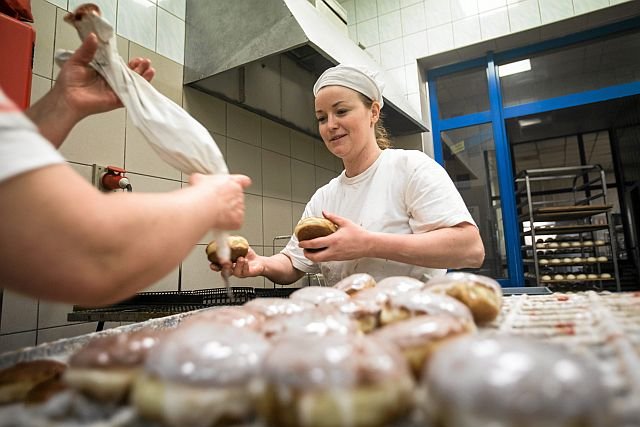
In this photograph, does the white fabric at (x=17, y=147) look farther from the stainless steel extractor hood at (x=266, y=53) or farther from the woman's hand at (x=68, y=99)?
the stainless steel extractor hood at (x=266, y=53)

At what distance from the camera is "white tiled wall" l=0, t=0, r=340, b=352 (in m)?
1.52

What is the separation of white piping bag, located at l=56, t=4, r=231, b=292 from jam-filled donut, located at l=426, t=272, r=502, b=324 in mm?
408

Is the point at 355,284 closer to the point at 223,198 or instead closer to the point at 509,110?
the point at 223,198

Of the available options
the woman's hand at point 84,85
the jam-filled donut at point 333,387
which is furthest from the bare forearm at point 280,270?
the jam-filled donut at point 333,387

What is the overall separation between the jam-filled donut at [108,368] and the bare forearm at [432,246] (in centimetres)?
79

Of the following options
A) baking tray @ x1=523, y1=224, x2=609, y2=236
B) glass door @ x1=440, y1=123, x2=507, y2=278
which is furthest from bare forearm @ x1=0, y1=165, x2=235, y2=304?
baking tray @ x1=523, y1=224, x2=609, y2=236

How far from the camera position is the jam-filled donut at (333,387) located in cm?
32

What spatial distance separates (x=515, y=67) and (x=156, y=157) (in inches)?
131

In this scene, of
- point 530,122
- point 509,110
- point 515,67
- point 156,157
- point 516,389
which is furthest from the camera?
point 530,122

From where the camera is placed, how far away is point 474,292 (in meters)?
0.68

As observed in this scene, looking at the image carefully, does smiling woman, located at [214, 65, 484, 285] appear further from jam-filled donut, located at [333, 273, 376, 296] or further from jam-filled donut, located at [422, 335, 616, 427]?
jam-filled donut, located at [422, 335, 616, 427]

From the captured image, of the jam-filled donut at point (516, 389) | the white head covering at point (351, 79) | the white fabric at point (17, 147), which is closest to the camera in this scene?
the jam-filled donut at point (516, 389)

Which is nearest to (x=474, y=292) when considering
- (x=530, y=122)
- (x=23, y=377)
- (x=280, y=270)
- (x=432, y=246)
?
(x=432, y=246)

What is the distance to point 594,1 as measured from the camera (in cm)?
302
